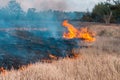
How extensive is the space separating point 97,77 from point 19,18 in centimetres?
4824

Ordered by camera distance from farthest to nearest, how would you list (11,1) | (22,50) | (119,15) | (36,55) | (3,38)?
(119,15)
(11,1)
(3,38)
(22,50)
(36,55)

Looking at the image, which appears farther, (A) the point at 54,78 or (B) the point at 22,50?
(B) the point at 22,50

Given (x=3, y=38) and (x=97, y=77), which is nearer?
(x=97, y=77)

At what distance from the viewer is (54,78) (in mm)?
9438

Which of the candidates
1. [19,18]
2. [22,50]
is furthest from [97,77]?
[19,18]

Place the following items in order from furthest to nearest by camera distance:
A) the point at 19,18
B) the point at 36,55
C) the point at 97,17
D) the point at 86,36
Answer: the point at 97,17 < the point at 19,18 < the point at 86,36 < the point at 36,55

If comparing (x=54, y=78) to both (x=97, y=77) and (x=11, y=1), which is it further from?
(x=11, y=1)

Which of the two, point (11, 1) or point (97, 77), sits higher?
point (11, 1)

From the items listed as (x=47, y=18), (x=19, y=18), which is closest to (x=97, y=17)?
(x=47, y=18)

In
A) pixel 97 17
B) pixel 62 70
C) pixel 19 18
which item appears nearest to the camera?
pixel 62 70

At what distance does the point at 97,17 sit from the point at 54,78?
69417 millimetres

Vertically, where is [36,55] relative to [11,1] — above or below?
below

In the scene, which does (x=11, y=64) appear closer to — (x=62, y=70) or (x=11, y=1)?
(x=62, y=70)

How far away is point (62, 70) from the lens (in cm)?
1127
